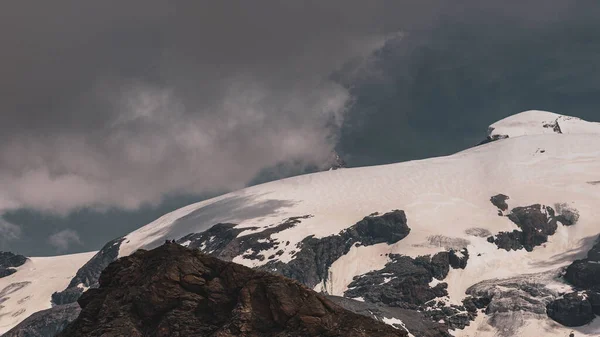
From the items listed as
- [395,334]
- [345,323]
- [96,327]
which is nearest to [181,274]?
[96,327]

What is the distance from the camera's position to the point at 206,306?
6191 centimetres

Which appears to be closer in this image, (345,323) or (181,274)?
(345,323)

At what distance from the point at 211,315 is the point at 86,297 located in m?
16.0

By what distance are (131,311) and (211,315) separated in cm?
771

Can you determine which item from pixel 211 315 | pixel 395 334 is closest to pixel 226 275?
pixel 211 315

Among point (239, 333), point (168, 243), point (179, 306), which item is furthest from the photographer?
point (168, 243)

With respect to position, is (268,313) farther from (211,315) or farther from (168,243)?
(168,243)

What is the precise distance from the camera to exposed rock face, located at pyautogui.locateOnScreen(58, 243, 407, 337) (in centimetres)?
5809

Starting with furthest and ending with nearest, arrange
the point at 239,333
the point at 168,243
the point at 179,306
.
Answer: the point at 168,243
the point at 179,306
the point at 239,333

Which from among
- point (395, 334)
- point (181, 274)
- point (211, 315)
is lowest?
point (395, 334)

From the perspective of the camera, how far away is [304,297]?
59500 millimetres

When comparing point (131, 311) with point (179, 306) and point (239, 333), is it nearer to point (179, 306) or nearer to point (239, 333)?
point (179, 306)

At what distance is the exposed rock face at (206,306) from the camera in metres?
58.1

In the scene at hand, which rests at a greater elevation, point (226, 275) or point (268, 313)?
point (226, 275)
